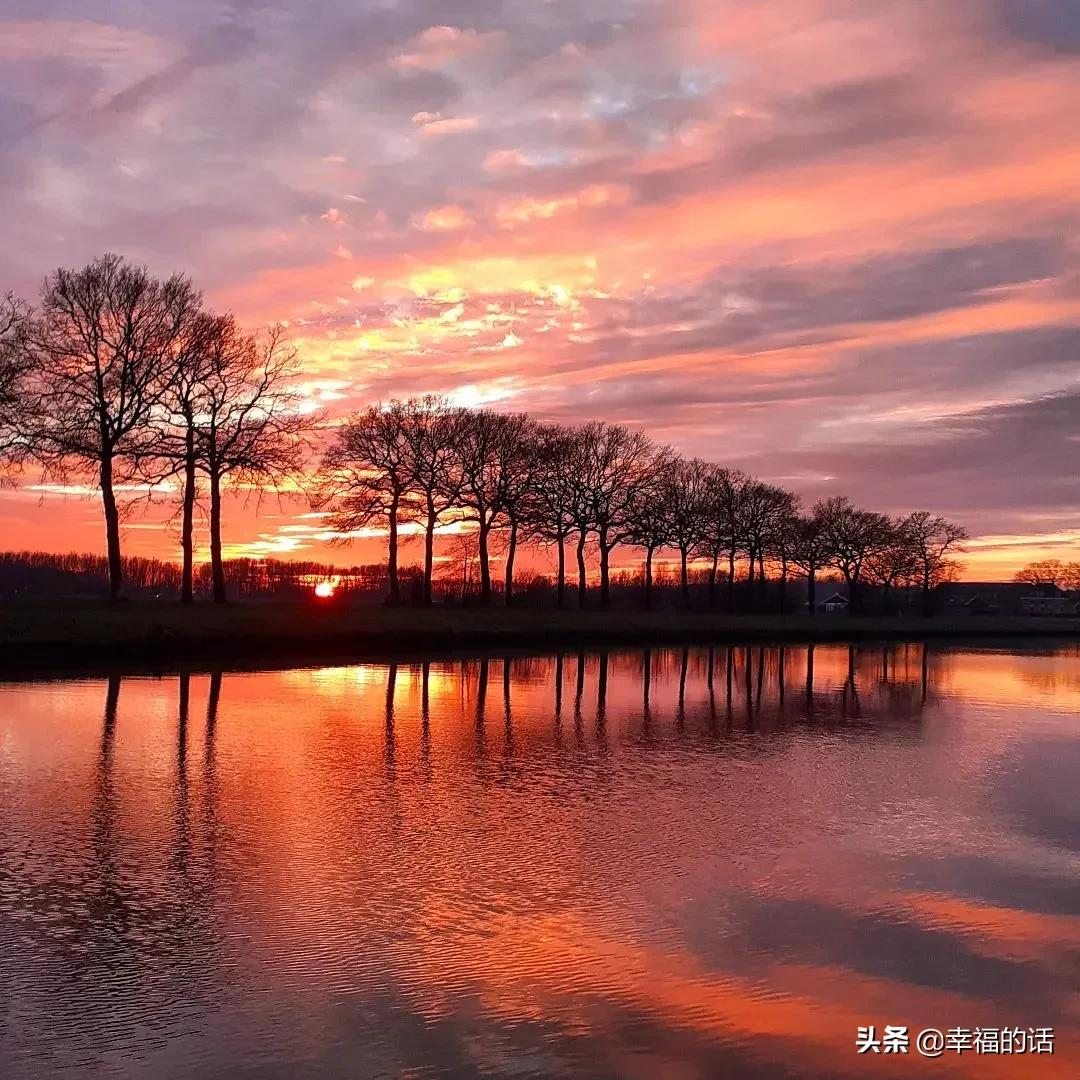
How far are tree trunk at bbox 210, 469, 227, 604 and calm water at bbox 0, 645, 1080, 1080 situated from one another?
28251 mm

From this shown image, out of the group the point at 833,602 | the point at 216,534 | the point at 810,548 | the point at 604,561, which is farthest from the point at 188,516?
the point at 833,602

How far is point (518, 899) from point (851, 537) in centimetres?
11394

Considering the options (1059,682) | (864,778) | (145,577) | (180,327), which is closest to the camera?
(864,778)

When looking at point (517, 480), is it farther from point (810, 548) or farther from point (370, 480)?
point (810, 548)

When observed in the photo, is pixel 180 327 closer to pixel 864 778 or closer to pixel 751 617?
pixel 864 778

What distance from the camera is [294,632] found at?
44.6m

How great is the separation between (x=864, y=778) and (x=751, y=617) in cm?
7494

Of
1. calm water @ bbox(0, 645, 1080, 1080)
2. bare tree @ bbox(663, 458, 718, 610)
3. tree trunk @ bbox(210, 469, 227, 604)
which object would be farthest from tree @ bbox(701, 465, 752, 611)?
calm water @ bbox(0, 645, 1080, 1080)

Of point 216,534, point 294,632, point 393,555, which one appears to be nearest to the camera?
point 294,632

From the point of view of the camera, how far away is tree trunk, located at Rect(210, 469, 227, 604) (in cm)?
4941

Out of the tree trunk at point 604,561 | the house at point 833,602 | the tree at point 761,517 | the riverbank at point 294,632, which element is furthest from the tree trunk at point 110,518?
the house at point 833,602

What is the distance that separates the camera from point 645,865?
443 inches

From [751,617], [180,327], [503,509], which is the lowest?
[751,617]

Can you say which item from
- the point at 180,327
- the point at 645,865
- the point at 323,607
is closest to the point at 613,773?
the point at 645,865
